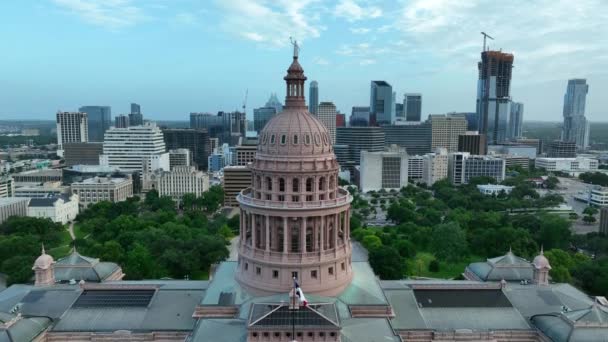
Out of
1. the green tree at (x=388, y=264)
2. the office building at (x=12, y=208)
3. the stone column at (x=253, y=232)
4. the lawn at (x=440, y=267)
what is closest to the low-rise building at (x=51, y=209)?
the office building at (x=12, y=208)

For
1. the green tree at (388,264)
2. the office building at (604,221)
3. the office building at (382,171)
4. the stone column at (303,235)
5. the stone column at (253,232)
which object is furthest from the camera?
the office building at (382,171)

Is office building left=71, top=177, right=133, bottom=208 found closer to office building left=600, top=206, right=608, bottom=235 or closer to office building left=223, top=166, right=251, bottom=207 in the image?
office building left=223, top=166, right=251, bottom=207

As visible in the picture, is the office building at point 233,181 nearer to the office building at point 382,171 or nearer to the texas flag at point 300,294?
the office building at point 382,171

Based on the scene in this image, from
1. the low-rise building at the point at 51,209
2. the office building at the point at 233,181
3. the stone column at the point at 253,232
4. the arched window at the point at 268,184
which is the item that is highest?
the arched window at the point at 268,184

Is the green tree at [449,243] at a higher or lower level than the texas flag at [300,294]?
lower

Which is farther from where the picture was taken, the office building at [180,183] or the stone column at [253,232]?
the office building at [180,183]

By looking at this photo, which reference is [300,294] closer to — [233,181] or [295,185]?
[295,185]

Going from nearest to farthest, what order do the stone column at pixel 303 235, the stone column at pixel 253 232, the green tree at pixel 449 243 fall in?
the stone column at pixel 303 235, the stone column at pixel 253 232, the green tree at pixel 449 243

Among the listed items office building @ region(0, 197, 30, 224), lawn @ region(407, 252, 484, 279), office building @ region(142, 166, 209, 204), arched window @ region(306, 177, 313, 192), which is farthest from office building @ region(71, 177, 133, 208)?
arched window @ region(306, 177, 313, 192)
